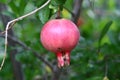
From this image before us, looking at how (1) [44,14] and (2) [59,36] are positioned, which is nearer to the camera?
(2) [59,36]

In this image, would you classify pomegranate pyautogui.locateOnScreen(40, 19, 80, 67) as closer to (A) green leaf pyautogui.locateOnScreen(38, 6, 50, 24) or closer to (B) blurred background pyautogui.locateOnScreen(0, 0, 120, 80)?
(A) green leaf pyautogui.locateOnScreen(38, 6, 50, 24)

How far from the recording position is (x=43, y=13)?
3.95ft

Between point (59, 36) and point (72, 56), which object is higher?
point (59, 36)

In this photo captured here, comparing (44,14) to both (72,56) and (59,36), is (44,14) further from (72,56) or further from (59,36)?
(72,56)

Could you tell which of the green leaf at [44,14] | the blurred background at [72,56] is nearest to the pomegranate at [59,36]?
the green leaf at [44,14]

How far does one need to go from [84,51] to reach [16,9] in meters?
0.43

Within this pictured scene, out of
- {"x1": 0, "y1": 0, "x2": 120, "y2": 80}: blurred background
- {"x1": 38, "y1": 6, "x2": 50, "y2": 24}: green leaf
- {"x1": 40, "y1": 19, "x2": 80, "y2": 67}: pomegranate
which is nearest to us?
{"x1": 40, "y1": 19, "x2": 80, "y2": 67}: pomegranate

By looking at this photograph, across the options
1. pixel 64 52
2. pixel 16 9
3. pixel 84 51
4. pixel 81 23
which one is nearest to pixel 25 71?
pixel 84 51

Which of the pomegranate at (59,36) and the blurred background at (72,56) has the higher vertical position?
the pomegranate at (59,36)

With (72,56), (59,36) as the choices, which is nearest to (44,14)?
(59,36)

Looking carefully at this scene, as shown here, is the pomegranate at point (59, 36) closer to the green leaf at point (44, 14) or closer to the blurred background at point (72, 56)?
the green leaf at point (44, 14)

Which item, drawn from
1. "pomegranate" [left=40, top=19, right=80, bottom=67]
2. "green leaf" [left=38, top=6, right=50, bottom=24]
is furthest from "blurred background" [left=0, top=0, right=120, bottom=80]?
"pomegranate" [left=40, top=19, right=80, bottom=67]

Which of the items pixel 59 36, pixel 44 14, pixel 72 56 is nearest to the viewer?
pixel 59 36

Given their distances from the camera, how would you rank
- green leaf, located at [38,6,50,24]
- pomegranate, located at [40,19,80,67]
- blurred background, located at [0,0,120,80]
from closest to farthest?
pomegranate, located at [40,19,80,67] → green leaf, located at [38,6,50,24] → blurred background, located at [0,0,120,80]
